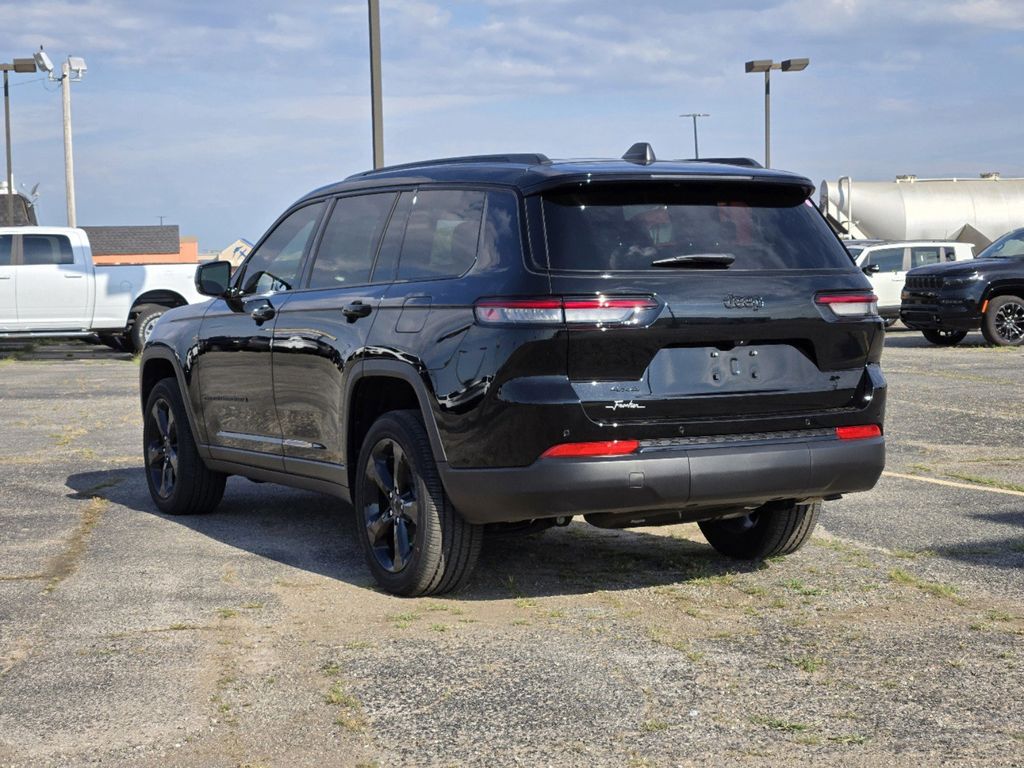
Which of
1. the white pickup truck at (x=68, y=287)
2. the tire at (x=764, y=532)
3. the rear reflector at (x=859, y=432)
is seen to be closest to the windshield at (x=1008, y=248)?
the white pickup truck at (x=68, y=287)

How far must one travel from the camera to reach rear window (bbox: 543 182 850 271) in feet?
18.4

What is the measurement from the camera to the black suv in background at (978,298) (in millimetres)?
22562

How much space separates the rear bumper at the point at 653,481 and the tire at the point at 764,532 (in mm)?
673

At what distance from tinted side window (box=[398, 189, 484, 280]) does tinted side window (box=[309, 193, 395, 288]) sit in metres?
0.27

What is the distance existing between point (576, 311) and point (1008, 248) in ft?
64.5

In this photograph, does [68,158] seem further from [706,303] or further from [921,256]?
[706,303]

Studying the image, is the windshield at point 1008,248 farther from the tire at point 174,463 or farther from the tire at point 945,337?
the tire at point 174,463

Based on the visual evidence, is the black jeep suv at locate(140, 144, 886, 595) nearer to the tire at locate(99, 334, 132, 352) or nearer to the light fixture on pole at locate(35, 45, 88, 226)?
the tire at locate(99, 334, 132, 352)

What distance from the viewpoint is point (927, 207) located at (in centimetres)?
4934

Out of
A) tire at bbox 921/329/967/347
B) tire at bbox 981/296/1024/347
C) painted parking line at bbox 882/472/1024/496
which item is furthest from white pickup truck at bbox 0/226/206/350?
painted parking line at bbox 882/472/1024/496

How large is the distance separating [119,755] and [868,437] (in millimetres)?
3241

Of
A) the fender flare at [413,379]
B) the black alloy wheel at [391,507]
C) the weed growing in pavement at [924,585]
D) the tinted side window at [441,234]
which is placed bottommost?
the weed growing in pavement at [924,585]

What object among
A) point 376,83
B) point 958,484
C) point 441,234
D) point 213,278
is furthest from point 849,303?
point 376,83

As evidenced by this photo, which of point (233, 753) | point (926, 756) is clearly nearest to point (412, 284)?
point (233, 753)
